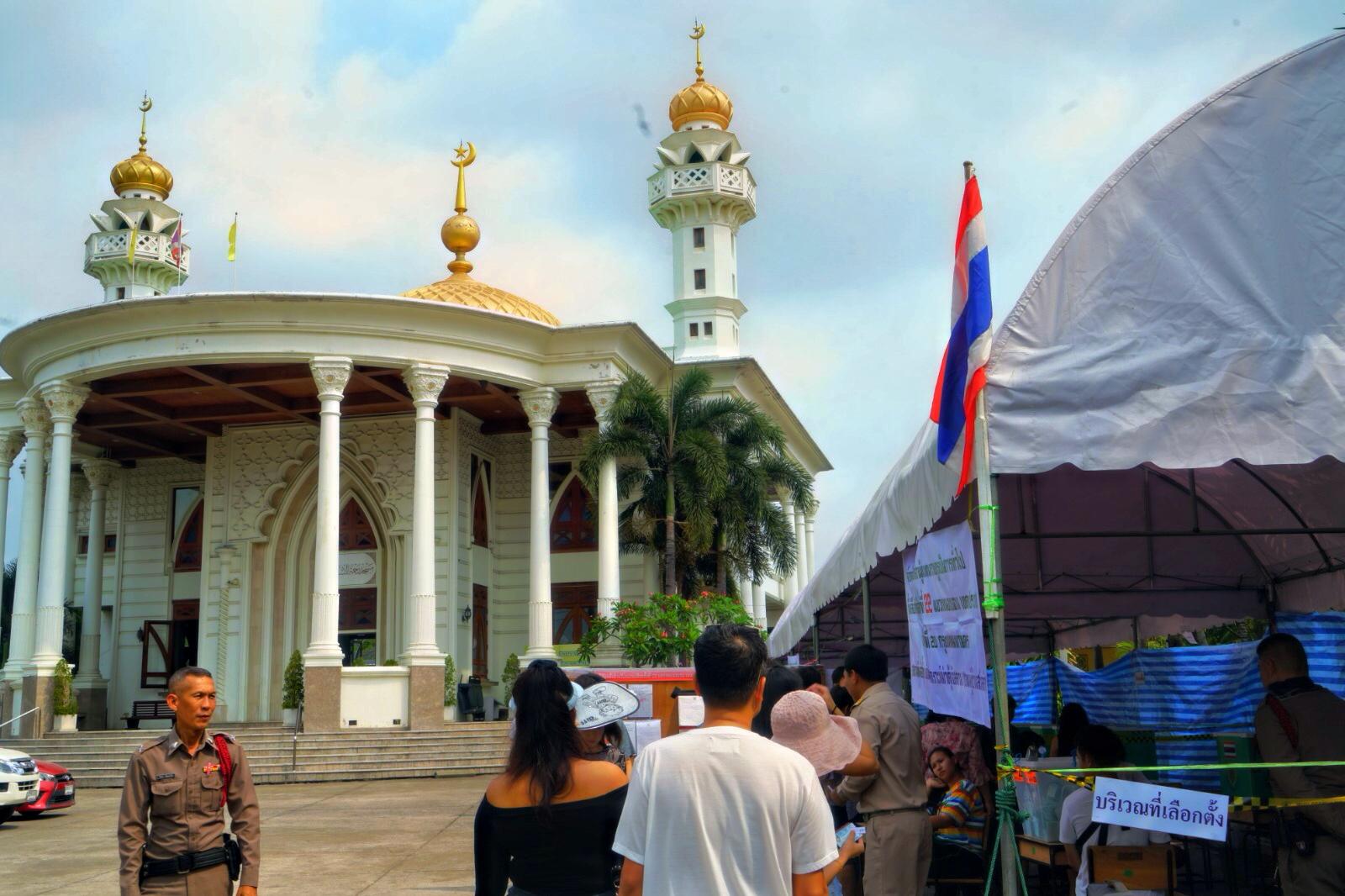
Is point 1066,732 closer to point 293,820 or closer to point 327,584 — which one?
point 293,820

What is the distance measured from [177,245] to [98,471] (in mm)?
17457

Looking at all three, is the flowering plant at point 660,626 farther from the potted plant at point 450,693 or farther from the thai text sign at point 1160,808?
the thai text sign at point 1160,808

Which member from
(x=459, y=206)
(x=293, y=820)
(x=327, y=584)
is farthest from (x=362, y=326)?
(x=293, y=820)

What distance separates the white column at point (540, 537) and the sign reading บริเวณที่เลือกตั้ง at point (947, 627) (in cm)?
1887

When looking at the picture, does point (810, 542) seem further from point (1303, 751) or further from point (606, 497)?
point (1303, 751)

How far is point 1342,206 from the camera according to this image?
17.2 ft

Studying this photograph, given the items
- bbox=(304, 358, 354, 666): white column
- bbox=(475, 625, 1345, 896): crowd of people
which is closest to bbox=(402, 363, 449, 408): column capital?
bbox=(304, 358, 354, 666): white column

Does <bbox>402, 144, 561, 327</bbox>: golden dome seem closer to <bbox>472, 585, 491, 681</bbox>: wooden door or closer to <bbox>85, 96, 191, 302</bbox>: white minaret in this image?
<bbox>472, 585, 491, 681</bbox>: wooden door

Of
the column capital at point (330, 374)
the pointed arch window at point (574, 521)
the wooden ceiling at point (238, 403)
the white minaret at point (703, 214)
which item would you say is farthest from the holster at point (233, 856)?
the white minaret at point (703, 214)

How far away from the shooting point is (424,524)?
24.1 meters

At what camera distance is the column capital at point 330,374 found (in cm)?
2397

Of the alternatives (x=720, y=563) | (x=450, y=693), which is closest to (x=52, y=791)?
(x=450, y=693)

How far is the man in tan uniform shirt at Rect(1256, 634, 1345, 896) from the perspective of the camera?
17.7ft

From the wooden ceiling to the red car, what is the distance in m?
9.52
